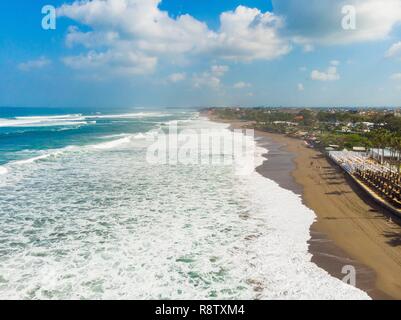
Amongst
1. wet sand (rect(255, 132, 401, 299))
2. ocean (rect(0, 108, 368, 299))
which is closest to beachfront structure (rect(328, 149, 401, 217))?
wet sand (rect(255, 132, 401, 299))

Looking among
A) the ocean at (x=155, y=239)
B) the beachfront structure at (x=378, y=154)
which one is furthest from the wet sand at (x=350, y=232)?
the beachfront structure at (x=378, y=154)

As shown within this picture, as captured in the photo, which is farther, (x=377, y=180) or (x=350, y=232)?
(x=377, y=180)

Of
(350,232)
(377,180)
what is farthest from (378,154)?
(350,232)

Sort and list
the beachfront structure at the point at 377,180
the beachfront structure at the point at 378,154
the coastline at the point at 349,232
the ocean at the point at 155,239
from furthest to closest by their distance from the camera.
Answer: the beachfront structure at the point at 378,154, the beachfront structure at the point at 377,180, the coastline at the point at 349,232, the ocean at the point at 155,239

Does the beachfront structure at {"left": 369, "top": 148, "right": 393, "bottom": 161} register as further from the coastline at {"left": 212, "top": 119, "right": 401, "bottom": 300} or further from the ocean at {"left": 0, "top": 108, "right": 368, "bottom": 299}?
the ocean at {"left": 0, "top": 108, "right": 368, "bottom": 299}

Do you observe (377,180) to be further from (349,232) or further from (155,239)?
(155,239)

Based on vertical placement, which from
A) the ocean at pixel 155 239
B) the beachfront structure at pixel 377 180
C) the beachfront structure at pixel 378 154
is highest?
the beachfront structure at pixel 378 154

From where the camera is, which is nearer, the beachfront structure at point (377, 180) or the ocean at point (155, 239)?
the ocean at point (155, 239)

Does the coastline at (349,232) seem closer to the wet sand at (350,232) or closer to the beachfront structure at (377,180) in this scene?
the wet sand at (350,232)
